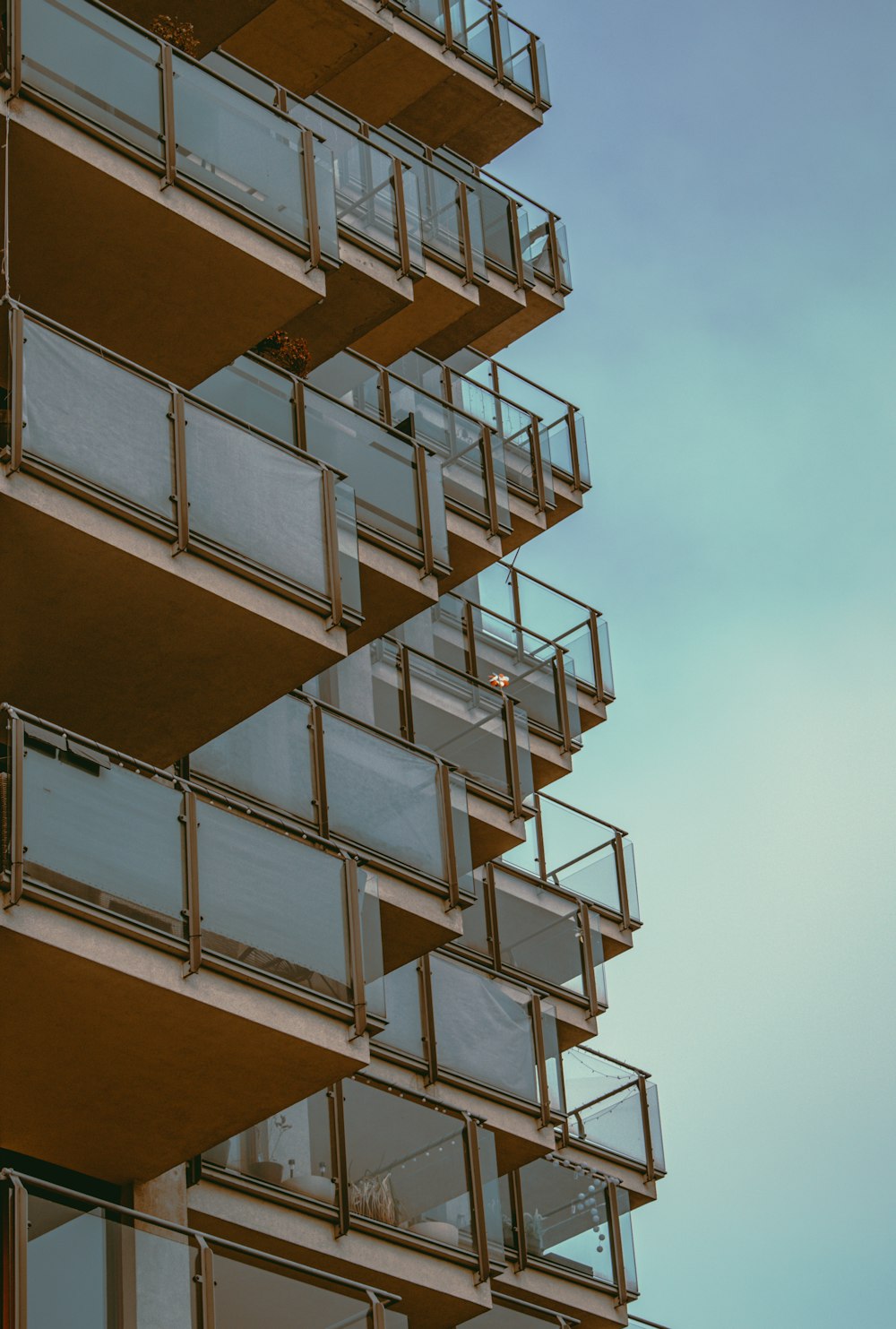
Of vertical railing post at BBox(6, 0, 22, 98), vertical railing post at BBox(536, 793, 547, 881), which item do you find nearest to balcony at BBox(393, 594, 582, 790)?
vertical railing post at BBox(536, 793, 547, 881)

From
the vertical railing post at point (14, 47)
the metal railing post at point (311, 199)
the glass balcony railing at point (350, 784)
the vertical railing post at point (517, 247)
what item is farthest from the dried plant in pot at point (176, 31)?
the vertical railing post at point (517, 247)

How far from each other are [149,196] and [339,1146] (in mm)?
6580

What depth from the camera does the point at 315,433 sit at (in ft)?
63.0

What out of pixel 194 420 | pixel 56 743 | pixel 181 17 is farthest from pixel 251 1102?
pixel 181 17

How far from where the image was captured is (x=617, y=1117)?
24.1 metres

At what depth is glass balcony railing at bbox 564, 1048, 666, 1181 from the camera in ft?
78.1

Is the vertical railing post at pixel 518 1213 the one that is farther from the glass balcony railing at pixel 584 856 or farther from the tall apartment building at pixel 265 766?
the glass balcony railing at pixel 584 856

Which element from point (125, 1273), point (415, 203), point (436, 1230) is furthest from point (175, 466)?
point (415, 203)

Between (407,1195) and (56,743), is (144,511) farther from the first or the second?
(407,1195)

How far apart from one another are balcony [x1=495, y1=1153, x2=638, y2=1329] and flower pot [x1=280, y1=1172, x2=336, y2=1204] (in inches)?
164

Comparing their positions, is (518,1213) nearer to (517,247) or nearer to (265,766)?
(265,766)

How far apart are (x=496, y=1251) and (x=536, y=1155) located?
2861 mm

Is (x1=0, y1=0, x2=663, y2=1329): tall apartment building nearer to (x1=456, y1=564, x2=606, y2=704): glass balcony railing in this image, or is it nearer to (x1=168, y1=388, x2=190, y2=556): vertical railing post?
(x1=168, y1=388, x2=190, y2=556): vertical railing post

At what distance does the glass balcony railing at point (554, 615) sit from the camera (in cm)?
2681
